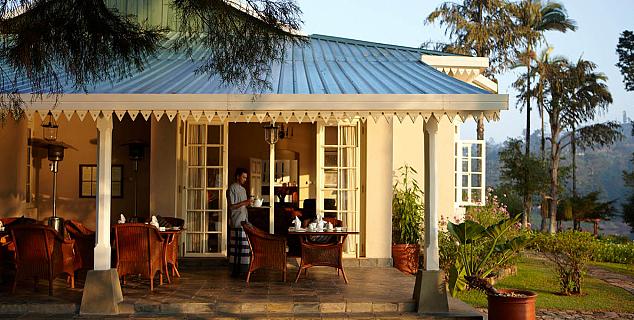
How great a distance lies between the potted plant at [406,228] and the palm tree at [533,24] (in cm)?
1654

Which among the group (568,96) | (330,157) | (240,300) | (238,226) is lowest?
(240,300)

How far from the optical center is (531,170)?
2675cm

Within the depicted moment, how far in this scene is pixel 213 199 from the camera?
38.5 feet

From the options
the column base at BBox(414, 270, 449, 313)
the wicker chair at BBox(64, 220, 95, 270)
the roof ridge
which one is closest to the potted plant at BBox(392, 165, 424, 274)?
the roof ridge

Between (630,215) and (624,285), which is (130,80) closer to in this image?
(624,285)

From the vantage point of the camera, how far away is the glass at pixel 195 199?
1172cm

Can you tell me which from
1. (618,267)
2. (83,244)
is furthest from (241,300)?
(618,267)

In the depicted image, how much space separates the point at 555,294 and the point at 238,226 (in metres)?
5.60

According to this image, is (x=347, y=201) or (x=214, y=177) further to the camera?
(x=347, y=201)

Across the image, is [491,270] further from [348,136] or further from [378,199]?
[348,136]

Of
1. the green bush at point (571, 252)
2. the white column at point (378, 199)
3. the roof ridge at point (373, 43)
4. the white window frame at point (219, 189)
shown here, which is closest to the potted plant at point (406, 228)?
the white column at point (378, 199)

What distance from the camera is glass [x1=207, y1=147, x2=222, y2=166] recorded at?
11680 mm

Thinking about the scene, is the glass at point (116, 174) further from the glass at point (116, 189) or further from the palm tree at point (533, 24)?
the palm tree at point (533, 24)

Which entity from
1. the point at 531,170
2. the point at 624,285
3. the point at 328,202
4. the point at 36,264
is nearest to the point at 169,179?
the point at 328,202
